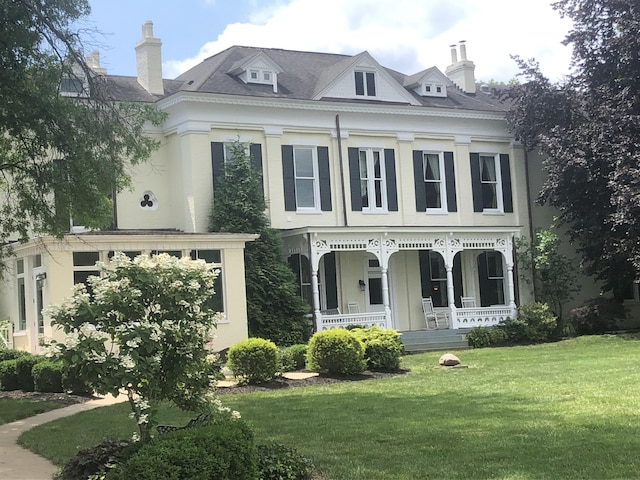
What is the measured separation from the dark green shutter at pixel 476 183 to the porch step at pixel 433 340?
17.1 feet

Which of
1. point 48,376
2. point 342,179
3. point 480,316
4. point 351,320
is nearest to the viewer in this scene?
point 48,376

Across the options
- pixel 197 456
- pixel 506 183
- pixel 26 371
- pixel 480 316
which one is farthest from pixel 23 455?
pixel 506 183

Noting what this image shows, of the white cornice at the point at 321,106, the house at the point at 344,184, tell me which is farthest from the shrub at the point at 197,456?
the white cornice at the point at 321,106

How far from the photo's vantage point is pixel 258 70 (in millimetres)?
26297

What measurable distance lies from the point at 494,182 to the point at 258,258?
10292 millimetres

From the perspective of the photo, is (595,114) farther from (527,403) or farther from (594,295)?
(527,403)

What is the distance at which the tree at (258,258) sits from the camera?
23.5 m

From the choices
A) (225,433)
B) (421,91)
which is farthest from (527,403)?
(421,91)

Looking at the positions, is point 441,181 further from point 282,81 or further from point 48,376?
point 48,376

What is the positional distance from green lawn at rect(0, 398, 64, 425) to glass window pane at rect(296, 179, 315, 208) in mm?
12180

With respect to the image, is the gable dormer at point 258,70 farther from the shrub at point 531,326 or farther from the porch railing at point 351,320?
the shrub at point 531,326

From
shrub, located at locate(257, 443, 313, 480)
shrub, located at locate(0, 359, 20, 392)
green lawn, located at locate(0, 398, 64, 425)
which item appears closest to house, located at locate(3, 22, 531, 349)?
shrub, located at locate(0, 359, 20, 392)

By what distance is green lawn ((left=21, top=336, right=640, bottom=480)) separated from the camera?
318 inches

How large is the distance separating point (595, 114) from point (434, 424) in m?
17.9
